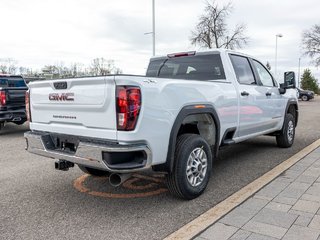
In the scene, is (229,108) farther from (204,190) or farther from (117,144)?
(117,144)

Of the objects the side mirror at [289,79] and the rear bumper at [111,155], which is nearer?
the rear bumper at [111,155]

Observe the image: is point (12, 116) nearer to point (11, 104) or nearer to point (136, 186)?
point (11, 104)

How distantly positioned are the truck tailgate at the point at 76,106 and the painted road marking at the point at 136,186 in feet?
3.47

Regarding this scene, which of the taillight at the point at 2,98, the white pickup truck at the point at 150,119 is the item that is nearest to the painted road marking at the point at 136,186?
the white pickup truck at the point at 150,119

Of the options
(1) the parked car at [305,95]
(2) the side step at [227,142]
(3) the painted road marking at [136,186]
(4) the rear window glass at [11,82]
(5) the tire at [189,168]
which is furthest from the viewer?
(1) the parked car at [305,95]

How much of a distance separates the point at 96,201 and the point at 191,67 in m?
2.59

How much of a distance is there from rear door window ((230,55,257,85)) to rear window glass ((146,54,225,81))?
33 centimetres

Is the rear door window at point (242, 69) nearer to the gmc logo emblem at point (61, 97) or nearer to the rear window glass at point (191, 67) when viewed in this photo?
the rear window glass at point (191, 67)

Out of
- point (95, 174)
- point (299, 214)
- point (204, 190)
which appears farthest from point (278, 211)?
point (95, 174)

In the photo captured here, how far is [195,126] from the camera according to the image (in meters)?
4.58

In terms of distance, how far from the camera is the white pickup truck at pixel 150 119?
334cm

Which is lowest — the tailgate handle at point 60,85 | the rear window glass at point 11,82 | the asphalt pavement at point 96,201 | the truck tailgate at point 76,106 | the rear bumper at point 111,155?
the asphalt pavement at point 96,201

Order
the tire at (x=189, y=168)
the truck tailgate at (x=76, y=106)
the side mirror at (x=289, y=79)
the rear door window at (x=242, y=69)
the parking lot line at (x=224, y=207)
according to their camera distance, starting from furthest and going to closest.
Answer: the side mirror at (x=289, y=79)
the rear door window at (x=242, y=69)
the tire at (x=189, y=168)
the truck tailgate at (x=76, y=106)
the parking lot line at (x=224, y=207)

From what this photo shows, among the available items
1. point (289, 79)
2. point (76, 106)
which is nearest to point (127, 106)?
point (76, 106)
